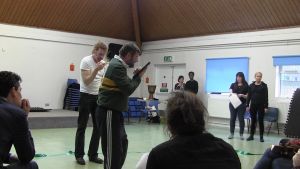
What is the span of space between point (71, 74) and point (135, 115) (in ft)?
8.67

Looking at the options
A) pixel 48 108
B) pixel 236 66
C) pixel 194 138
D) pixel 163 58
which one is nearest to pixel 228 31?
pixel 236 66

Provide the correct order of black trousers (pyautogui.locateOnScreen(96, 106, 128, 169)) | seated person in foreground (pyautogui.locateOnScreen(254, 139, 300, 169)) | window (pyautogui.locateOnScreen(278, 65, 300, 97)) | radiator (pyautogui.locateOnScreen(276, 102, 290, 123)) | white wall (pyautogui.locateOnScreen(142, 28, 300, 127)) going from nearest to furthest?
seated person in foreground (pyautogui.locateOnScreen(254, 139, 300, 169))
black trousers (pyautogui.locateOnScreen(96, 106, 128, 169))
radiator (pyautogui.locateOnScreen(276, 102, 290, 123))
window (pyautogui.locateOnScreen(278, 65, 300, 97))
white wall (pyautogui.locateOnScreen(142, 28, 300, 127))

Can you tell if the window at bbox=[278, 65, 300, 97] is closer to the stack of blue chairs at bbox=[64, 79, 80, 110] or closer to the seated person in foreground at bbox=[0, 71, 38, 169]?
the stack of blue chairs at bbox=[64, 79, 80, 110]

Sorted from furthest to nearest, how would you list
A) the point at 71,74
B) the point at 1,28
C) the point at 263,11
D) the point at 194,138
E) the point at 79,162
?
the point at 71,74 < the point at 1,28 < the point at 263,11 < the point at 79,162 < the point at 194,138

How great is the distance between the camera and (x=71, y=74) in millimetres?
10523

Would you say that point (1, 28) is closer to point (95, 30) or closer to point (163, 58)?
point (95, 30)

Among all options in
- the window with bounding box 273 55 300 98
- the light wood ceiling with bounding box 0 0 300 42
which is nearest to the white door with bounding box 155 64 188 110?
the light wood ceiling with bounding box 0 0 300 42

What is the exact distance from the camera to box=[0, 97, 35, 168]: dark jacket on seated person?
192cm

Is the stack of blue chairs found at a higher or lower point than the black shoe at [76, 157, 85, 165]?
higher

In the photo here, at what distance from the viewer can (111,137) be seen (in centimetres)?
285

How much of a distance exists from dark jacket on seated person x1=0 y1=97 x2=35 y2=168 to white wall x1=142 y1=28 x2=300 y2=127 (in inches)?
213

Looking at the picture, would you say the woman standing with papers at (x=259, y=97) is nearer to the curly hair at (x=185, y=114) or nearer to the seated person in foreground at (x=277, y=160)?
the seated person in foreground at (x=277, y=160)

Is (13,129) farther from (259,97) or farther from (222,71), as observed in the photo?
(222,71)

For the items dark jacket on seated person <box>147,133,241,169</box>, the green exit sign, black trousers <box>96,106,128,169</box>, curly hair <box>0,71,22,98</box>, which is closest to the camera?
dark jacket on seated person <box>147,133,241,169</box>
